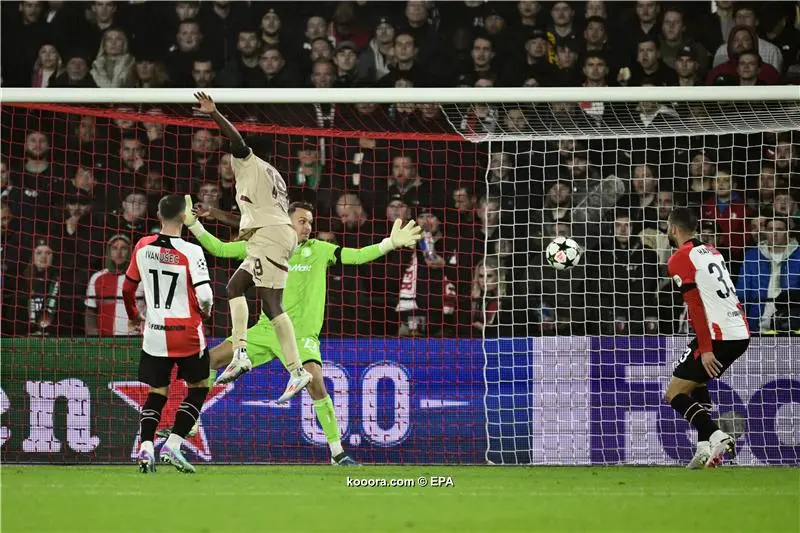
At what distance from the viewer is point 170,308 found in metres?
8.41

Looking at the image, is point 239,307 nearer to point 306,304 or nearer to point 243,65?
point 306,304

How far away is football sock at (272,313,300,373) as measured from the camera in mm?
8789

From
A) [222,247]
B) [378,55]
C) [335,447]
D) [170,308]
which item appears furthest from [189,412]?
[378,55]

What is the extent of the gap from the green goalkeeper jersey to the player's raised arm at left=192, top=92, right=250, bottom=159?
43.4 inches

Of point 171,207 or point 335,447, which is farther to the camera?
point 335,447

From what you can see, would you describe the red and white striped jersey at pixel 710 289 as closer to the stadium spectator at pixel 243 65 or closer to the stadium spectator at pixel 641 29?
the stadium spectator at pixel 641 29

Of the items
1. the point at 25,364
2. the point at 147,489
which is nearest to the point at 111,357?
the point at 25,364

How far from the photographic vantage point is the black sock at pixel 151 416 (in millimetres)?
8281

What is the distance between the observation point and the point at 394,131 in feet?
38.4

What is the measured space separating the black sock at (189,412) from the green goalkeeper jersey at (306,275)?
112 cm

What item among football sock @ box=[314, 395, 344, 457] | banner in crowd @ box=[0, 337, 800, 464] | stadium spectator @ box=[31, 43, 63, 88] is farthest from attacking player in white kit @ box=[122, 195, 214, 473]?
stadium spectator @ box=[31, 43, 63, 88]

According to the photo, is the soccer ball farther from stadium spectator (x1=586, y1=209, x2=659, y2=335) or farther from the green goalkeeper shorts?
the green goalkeeper shorts

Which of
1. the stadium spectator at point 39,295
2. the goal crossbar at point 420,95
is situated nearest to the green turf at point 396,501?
the stadium spectator at point 39,295

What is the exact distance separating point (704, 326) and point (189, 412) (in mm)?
3706
